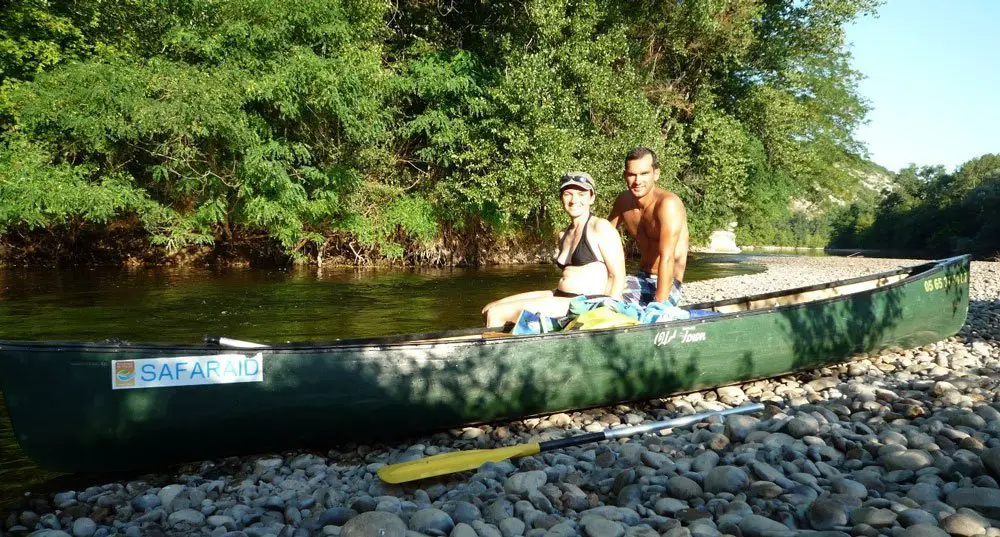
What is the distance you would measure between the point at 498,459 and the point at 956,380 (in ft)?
11.6

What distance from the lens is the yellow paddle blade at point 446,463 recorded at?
3.39 meters

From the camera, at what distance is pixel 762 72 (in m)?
23.7

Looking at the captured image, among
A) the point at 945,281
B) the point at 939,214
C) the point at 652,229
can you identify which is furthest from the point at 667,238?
the point at 939,214

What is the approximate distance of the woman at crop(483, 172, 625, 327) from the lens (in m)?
4.88

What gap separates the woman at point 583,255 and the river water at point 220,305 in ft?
10.3

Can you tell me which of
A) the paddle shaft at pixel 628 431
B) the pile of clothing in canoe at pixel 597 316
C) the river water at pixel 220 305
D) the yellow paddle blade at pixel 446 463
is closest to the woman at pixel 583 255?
the pile of clothing in canoe at pixel 597 316

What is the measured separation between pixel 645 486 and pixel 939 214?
61.1m

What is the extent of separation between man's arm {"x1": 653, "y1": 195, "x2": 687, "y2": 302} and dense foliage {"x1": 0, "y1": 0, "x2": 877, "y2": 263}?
11388 mm

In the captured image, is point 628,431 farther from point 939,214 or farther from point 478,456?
point 939,214

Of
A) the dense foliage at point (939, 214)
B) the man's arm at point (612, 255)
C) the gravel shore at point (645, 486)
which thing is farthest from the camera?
the dense foliage at point (939, 214)

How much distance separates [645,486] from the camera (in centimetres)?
296

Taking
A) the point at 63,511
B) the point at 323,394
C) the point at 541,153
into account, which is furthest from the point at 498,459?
the point at 541,153

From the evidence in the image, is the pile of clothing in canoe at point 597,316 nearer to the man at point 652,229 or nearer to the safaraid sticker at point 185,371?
the man at point 652,229

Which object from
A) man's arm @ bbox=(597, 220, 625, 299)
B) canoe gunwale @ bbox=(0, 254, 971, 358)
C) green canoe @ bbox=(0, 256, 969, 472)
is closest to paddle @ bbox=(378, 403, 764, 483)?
green canoe @ bbox=(0, 256, 969, 472)
